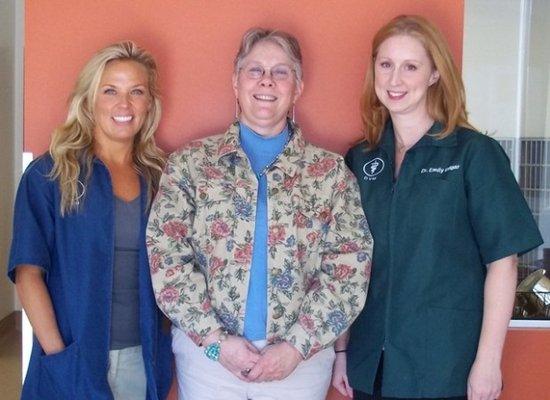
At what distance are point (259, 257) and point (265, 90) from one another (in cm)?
50

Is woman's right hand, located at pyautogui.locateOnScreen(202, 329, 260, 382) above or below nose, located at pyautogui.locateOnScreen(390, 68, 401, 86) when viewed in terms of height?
below

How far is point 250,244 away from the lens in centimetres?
197

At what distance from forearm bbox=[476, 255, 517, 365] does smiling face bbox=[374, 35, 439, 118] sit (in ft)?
1.71

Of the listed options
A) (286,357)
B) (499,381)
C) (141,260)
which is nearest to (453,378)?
(499,381)

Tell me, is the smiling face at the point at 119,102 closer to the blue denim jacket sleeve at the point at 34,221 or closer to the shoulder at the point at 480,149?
the blue denim jacket sleeve at the point at 34,221

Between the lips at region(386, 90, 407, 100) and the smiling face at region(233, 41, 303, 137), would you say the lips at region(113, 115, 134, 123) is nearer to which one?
the smiling face at region(233, 41, 303, 137)

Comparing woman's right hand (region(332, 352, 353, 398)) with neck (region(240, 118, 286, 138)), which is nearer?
neck (region(240, 118, 286, 138))

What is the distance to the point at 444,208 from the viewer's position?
6.40 ft

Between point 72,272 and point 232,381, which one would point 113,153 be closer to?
point 72,272

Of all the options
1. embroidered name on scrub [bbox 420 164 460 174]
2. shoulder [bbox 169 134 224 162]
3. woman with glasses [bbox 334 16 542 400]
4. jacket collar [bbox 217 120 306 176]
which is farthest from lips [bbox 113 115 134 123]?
embroidered name on scrub [bbox 420 164 460 174]

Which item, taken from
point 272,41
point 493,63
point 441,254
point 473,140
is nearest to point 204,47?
point 272,41

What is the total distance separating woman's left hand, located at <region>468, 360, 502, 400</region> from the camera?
1.89 metres

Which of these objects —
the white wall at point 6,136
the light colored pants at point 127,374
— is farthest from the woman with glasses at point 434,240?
the white wall at point 6,136

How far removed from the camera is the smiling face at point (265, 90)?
2.04m
